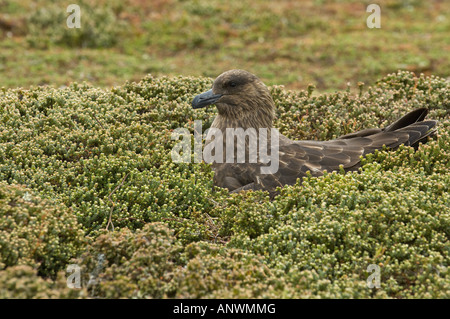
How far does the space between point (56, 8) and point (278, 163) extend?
11.8 metres

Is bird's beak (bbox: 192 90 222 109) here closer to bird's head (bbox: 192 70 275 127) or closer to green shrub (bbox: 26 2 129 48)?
bird's head (bbox: 192 70 275 127)

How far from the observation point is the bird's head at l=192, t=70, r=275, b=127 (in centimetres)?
705

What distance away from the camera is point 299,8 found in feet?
61.2

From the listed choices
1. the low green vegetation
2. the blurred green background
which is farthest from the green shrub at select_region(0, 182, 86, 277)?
the blurred green background

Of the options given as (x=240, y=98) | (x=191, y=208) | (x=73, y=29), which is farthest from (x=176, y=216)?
(x=73, y=29)

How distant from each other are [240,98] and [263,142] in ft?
2.15

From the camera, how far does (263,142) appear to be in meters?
7.11

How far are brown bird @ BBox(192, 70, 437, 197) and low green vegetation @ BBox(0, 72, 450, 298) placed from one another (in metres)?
0.33

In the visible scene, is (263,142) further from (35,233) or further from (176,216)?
(35,233)

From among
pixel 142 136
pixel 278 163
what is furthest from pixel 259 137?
pixel 142 136

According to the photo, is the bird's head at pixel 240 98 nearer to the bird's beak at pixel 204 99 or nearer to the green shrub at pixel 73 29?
the bird's beak at pixel 204 99

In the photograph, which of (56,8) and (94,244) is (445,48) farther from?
(94,244)

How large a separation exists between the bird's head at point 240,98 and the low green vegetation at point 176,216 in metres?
0.71

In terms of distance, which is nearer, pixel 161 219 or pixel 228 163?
pixel 161 219
